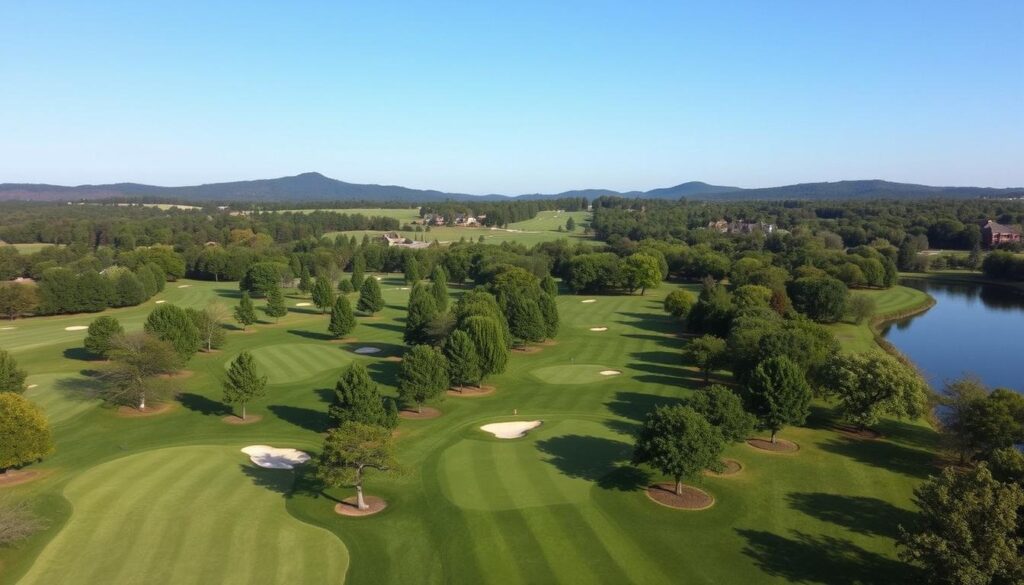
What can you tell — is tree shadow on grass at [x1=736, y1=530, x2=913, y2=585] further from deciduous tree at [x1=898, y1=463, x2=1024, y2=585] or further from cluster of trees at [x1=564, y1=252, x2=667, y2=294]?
cluster of trees at [x1=564, y1=252, x2=667, y2=294]

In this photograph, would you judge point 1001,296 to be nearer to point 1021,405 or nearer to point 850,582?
point 1021,405

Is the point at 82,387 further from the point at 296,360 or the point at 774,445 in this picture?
the point at 774,445

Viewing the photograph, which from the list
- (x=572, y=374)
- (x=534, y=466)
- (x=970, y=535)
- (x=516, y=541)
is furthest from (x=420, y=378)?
(x=970, y=535)

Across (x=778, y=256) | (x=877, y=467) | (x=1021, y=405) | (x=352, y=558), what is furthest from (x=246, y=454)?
(x=778, y=256)

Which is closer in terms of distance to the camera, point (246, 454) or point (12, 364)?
point (246, 454)

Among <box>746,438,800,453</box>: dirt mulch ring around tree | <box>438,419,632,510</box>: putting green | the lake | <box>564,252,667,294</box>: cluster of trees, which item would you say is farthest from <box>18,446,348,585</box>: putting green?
<box>564,252,667,294</box>: cluster of trees

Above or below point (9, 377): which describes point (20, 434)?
below
